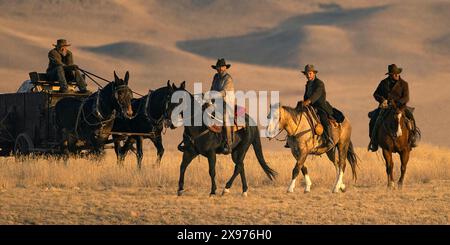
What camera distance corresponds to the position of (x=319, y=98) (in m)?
18.4

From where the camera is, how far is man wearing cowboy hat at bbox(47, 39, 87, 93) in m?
22.3

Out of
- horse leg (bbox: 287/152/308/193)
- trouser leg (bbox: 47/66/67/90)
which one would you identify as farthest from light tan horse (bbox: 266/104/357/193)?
trouser leg (bbox: 47/66/67/90)

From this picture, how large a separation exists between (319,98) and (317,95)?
0.23 metres

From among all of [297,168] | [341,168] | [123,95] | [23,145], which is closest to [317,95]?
[297,168]

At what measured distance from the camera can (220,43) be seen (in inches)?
3959

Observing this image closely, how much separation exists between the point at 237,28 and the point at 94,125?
3522 inches

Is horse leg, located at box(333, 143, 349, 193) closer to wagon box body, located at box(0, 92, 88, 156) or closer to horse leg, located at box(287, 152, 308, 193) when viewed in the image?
horse leg, located at box(287, 152, 308, 193)

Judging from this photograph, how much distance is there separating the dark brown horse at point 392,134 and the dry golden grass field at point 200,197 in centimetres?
62

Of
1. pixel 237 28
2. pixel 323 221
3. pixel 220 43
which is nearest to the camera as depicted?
pixel 323 221

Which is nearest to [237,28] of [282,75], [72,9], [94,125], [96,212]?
[72,9]

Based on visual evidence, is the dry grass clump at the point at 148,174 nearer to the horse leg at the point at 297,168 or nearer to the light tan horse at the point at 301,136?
the light tan horse at the point at 301,136

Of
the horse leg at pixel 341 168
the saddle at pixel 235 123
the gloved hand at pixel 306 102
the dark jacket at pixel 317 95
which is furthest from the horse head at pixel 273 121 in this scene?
the horse leg at pixel 341 168
